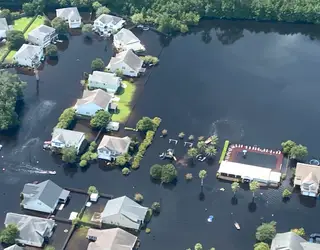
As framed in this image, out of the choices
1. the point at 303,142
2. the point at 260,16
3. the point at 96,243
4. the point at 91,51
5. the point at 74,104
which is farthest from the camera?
the point at 260,16

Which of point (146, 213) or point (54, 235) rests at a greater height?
point (146, 213)

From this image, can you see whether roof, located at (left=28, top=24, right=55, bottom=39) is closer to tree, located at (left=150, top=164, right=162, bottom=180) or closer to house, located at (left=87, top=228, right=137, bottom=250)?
tree, located at (left=150, top=164, right=162, bottom=180)

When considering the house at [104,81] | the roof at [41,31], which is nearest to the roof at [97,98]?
the house at [104,81]

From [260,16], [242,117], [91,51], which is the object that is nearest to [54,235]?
[242,117]

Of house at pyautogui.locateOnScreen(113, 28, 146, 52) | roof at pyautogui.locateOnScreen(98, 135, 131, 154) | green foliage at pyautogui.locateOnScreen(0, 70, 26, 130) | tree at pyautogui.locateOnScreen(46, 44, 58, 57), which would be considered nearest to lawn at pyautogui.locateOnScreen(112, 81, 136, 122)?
roof at pyautogui.locateOnScreen(98, 135, 131, 154)

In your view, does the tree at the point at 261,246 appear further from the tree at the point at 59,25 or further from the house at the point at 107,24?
the tree at the point at 59,25

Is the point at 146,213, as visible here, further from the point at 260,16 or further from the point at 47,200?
the point at 260,16

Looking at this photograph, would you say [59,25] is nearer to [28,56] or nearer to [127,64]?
[28,56]
